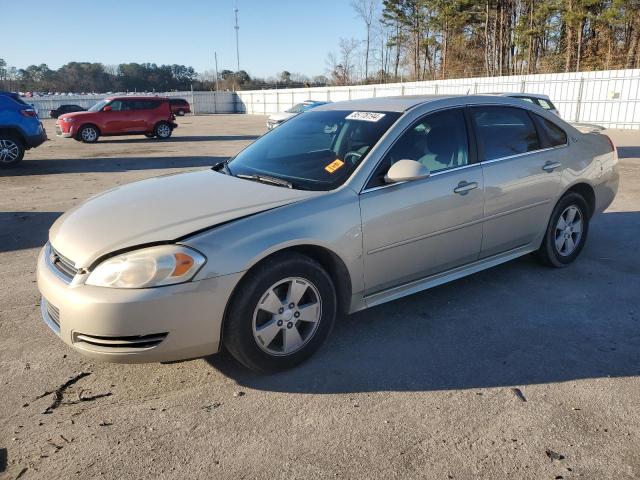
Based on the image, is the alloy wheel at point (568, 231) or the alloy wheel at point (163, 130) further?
the alloy wheel at point (163, 130)

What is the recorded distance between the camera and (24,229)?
689cm

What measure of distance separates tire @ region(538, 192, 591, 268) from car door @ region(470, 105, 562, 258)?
174 mm

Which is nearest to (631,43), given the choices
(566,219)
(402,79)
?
(402,79)

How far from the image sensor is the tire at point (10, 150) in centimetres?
1253

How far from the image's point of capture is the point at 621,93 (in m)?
22.4

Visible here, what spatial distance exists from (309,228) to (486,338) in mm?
1509

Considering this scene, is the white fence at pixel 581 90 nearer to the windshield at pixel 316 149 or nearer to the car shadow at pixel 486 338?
the car shadow at pixel 486 338

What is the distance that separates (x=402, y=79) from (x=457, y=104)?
59.1 meters

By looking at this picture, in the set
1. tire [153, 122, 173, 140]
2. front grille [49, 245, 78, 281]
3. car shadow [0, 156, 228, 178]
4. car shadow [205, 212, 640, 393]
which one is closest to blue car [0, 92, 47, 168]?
car shadow [0, 156, 228, 178]

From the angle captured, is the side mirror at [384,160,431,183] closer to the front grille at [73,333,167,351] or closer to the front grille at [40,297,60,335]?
the front grille at [73,333,167,351]

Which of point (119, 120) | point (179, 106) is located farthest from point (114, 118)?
point (179, 106)

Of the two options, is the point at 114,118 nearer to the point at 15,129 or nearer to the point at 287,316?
the point at 15,129

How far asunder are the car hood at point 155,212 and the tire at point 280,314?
1.31ft

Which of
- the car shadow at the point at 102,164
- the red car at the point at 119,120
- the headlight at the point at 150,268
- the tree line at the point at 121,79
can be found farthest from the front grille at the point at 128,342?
the tree line at the point at 121,79
